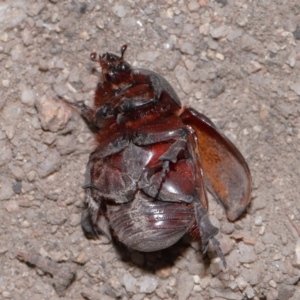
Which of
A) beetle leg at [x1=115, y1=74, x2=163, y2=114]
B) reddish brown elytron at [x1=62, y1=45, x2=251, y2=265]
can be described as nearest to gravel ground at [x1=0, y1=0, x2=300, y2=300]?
reddish brown elytron at [x1=62, y1=45, x2=251, y2=265]

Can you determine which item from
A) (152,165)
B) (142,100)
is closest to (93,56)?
(142,100)

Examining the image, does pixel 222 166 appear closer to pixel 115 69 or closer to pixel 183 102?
pixel 183 102

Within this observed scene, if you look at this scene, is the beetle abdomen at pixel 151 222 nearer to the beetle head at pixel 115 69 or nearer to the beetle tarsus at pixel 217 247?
the beetle tarsus at pixel 217 247

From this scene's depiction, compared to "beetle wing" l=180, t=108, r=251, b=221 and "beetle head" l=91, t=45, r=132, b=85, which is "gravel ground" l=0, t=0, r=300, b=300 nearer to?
"beetle wing" l=180, t=108, r=251, b=221

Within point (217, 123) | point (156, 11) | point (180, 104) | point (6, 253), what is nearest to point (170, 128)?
point (180, 104)

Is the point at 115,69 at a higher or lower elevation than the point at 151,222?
higher

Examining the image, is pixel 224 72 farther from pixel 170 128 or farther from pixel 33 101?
pixel 33 101

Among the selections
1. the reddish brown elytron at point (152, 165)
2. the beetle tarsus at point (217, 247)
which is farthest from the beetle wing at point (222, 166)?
the beetle tarsus at point (217, 247)

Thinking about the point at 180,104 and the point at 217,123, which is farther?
the point at 217,123
